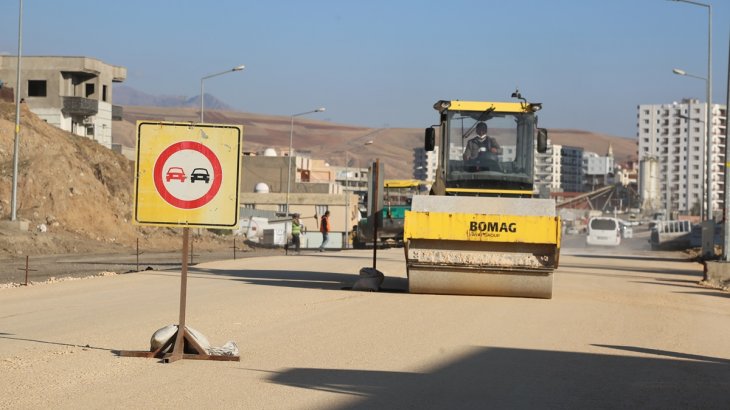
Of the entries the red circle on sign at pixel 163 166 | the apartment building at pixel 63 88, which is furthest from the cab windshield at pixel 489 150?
the apartment building at pixel 63 88

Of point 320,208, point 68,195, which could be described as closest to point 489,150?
point 68,195

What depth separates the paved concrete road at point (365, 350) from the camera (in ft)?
27.6

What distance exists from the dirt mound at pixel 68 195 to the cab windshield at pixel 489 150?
74.0ft

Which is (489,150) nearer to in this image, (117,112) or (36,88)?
(36,88)

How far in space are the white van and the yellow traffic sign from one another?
53238mm

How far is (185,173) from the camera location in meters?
10.5

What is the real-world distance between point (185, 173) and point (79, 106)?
75.2 m

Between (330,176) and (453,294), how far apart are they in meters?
130

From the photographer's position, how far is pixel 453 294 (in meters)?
19.1

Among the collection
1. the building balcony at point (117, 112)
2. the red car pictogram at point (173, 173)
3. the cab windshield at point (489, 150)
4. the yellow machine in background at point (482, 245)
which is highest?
the building balcony at point (117, 112)

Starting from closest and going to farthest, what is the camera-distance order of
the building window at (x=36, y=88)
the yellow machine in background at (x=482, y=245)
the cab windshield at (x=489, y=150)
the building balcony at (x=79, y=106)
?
the yellow machine in background at (x=482, y=245) → the cab windshield at (x=489, y=150) → the building balcony at (x=79, y=106) → the building window at (x=36, y=88)

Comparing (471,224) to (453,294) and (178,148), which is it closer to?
(453,294)

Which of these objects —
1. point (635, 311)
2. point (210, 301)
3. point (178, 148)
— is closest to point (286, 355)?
point (178, 148)

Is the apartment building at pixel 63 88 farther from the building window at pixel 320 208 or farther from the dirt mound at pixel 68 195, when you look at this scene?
the dirt mound at pixel 68 195
